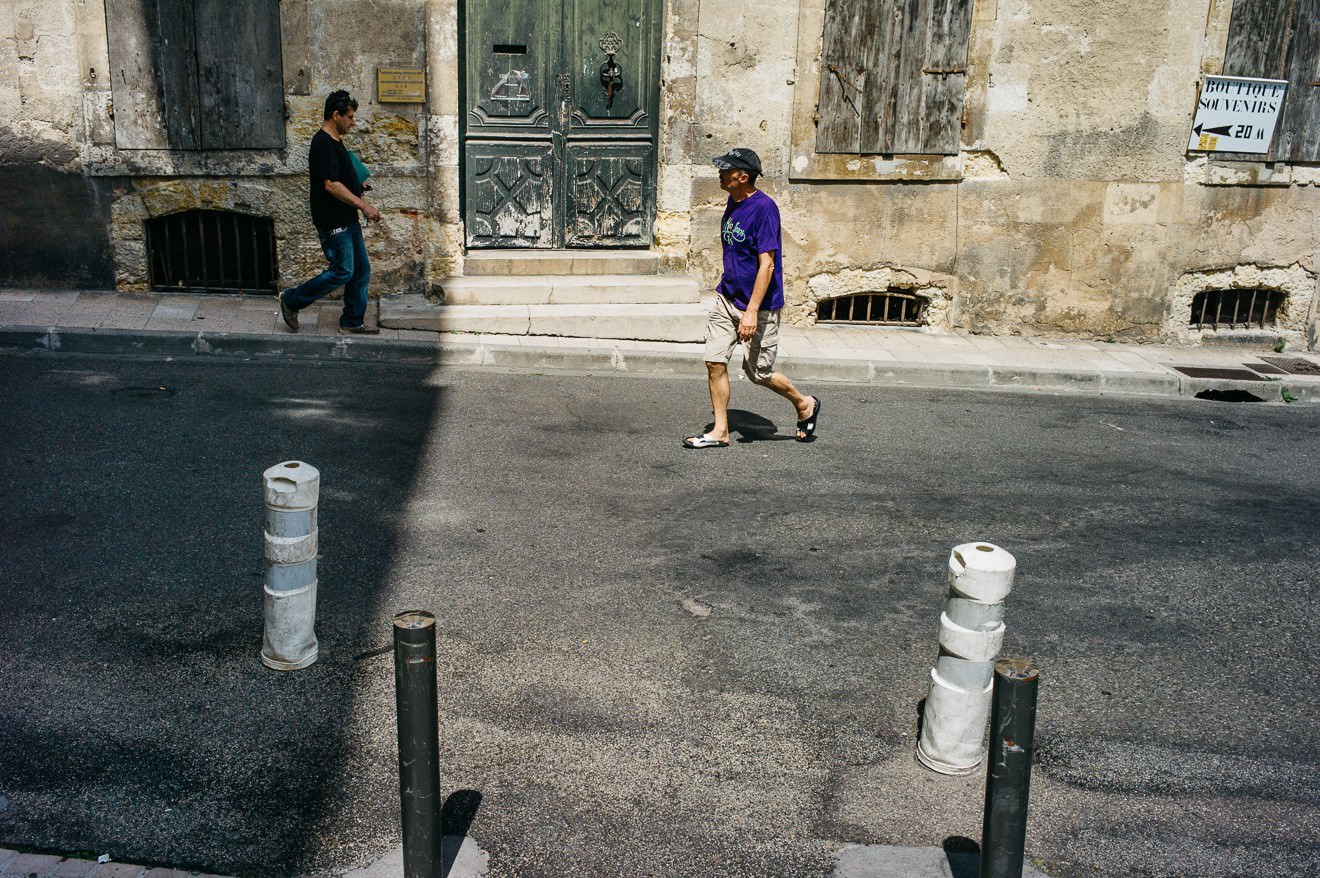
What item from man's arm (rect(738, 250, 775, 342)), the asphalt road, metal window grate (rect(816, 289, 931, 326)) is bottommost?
the asphalt road

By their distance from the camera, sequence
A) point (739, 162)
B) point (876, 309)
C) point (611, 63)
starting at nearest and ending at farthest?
point (739, 162), point (611, 63), point (876, 309)

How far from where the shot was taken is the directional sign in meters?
Answer: 11.3

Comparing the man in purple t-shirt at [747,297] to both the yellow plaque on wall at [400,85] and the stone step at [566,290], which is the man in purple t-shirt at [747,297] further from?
the yellow plaque on wall at [400,85]

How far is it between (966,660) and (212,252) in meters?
8.82

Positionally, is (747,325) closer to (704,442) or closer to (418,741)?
(704,442)

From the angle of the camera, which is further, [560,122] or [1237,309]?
[1237,309]

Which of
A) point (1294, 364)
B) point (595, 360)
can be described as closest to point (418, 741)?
point (595, 360)

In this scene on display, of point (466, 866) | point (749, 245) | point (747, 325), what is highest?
point (749, 245)

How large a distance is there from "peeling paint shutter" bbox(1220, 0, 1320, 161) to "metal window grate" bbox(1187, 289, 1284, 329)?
1285mm

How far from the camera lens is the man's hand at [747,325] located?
7523 millimetres

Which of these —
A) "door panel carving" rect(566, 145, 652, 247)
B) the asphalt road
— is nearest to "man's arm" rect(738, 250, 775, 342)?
the asphalt road

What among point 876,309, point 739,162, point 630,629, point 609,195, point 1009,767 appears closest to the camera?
point 1009,767

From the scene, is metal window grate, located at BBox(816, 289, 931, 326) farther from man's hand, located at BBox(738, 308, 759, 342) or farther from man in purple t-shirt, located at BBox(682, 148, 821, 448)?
man's hand, located at BBox(738, 308, 759, 342)

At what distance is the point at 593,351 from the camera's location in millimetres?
9742
